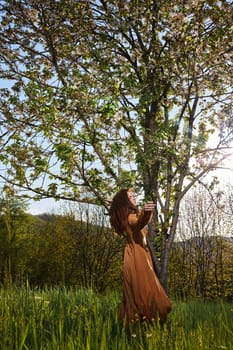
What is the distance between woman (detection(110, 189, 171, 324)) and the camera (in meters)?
5.70

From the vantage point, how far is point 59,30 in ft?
34.5

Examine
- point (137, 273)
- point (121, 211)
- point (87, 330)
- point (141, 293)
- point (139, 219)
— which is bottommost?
point (87, 330)

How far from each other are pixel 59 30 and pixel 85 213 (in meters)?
15.1

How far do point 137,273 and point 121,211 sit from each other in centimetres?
92

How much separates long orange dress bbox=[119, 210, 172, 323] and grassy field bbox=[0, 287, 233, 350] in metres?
0.19

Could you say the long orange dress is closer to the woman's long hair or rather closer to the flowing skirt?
the flowing skirt

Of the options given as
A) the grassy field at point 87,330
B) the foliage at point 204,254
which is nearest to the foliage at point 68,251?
the foliage at point 204,254

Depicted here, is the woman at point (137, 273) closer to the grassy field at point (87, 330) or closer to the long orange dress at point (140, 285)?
the long orange dress at point (140, 285)

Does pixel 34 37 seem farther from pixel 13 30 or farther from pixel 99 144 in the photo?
pixel 99 144

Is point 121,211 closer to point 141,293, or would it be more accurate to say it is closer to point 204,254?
point 141,293

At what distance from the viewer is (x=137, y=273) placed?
5.84 metres

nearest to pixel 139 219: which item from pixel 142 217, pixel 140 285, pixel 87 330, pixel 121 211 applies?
pixel 142 217

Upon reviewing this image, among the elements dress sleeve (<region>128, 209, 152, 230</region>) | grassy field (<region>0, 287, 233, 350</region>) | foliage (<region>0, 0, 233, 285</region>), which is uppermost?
foliage (<region>0, 0, 233, 285</region>)

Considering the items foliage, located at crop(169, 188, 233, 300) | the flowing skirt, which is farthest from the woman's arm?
foliage, located at crop(169, 188, 233, 300)
